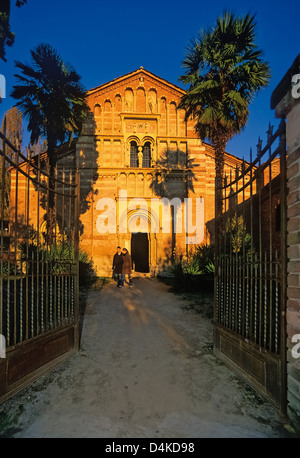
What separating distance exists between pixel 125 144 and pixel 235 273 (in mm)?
13074

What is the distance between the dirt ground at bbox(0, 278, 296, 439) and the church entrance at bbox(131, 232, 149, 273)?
13239mm

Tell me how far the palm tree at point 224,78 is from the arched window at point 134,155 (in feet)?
18.7

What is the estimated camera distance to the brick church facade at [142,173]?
51.5 ft

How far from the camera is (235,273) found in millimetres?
4871

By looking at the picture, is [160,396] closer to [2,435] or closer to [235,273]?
[2,435]

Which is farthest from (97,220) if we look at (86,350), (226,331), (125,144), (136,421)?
(136,421)

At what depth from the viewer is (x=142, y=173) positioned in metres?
16.1

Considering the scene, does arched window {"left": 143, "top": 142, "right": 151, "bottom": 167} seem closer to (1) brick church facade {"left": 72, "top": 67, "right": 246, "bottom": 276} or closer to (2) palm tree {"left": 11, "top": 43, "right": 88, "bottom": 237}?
(1) brick church facade {"left": 72, "top": 67, "right": 246, "bottom": 276}

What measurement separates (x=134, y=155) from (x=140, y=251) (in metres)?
7.28

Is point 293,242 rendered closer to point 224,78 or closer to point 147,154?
point 224,78

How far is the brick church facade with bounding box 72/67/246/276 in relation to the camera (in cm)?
1571

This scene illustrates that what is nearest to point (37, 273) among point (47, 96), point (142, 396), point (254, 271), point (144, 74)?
point (142, 396)

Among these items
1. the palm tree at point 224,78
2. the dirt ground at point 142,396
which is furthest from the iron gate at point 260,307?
the palm tree at point 224,78

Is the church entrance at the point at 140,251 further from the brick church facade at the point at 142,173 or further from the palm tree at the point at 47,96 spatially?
the palm tree at the point at 47,96
